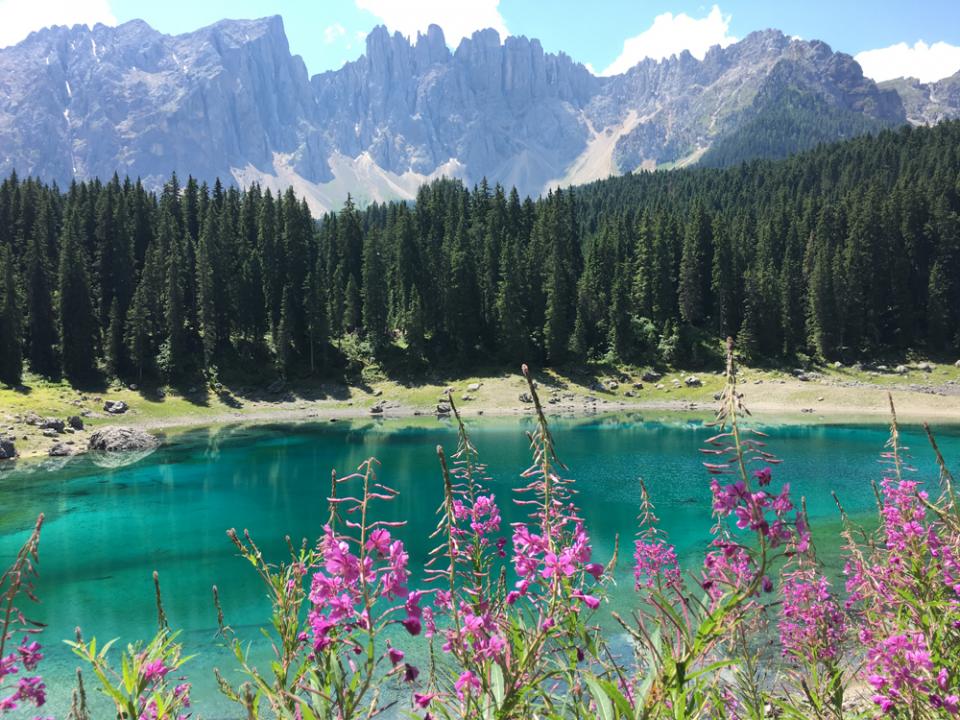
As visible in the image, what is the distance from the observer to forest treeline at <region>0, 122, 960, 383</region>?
228 feet

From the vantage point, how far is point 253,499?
3331 centimetres

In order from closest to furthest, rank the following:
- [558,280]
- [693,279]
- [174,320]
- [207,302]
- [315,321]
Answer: [174,320], [207,302], [315,321], [558,280], [693,279]

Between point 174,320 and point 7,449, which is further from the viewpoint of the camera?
point 174,320

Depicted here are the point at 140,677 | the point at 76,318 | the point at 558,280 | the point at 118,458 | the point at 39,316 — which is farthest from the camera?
the point at 558,280

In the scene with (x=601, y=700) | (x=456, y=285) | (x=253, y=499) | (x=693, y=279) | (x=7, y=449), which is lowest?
(x=253, y=499)

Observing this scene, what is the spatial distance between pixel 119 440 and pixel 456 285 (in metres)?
41.9

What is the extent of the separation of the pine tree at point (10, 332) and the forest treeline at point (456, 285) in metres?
3.62

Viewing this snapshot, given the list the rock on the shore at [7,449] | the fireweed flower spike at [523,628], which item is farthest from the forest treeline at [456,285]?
the fireweed flower spike at [523,628]

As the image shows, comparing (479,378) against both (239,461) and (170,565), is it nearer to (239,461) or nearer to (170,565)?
(239,461)

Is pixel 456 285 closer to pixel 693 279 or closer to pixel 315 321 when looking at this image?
pixel 315 321

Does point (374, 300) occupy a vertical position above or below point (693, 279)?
below

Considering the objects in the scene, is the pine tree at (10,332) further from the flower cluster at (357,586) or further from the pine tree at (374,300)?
the flower cluster at (357,586)

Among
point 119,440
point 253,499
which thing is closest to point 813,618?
point 253,499

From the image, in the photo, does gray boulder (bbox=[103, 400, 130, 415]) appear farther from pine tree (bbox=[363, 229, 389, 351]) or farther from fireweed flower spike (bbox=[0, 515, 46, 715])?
fireweed flower spike (bbox=[0, 515, 46, 715])
